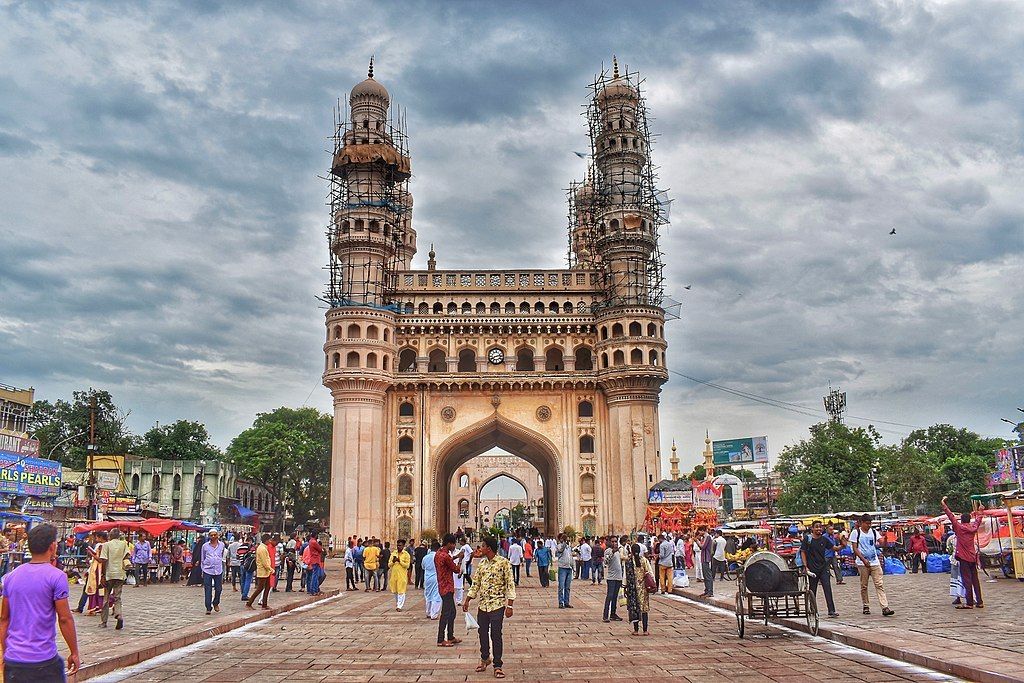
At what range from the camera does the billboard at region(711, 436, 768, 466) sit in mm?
95312

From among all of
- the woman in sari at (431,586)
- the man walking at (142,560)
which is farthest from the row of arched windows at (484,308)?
the woman in sari at (431,586)

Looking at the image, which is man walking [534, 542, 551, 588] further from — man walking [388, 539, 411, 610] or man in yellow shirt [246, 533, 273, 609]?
man in yellow shirt [246, 533, 273, 609]

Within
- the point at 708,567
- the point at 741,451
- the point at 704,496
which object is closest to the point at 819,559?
the point at 708,567

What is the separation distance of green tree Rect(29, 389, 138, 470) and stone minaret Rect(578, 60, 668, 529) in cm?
3817

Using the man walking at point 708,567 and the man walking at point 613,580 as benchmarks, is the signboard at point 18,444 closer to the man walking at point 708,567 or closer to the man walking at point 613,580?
the man walking at point 708,567

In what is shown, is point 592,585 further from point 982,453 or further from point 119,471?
point 982,453

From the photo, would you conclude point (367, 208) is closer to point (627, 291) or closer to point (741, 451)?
point (627, 291)

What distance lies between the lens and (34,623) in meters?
5.61

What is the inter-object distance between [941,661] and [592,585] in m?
18.9

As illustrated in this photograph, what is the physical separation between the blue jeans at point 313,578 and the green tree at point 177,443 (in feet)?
165

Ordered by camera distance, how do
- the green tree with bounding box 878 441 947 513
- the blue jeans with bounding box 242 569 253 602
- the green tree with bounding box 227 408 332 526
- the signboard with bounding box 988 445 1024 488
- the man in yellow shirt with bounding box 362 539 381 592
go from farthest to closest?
the green tree with bounding box 227 408 332 526
the green tree with bounding box 878 441 947 513
the signboard with bounding box 988 445 1024 488
the man in yellow shirt with bounding box 362 539 381 592
the blue jeans with bounding box 242 569 253 602

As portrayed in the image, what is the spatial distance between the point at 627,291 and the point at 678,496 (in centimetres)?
1340

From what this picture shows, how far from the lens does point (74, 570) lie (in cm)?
2898

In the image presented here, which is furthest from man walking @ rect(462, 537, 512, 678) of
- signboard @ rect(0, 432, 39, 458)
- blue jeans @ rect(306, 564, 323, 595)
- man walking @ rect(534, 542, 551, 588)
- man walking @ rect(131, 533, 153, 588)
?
signboard @ rect(0, 432, 39, 458)
